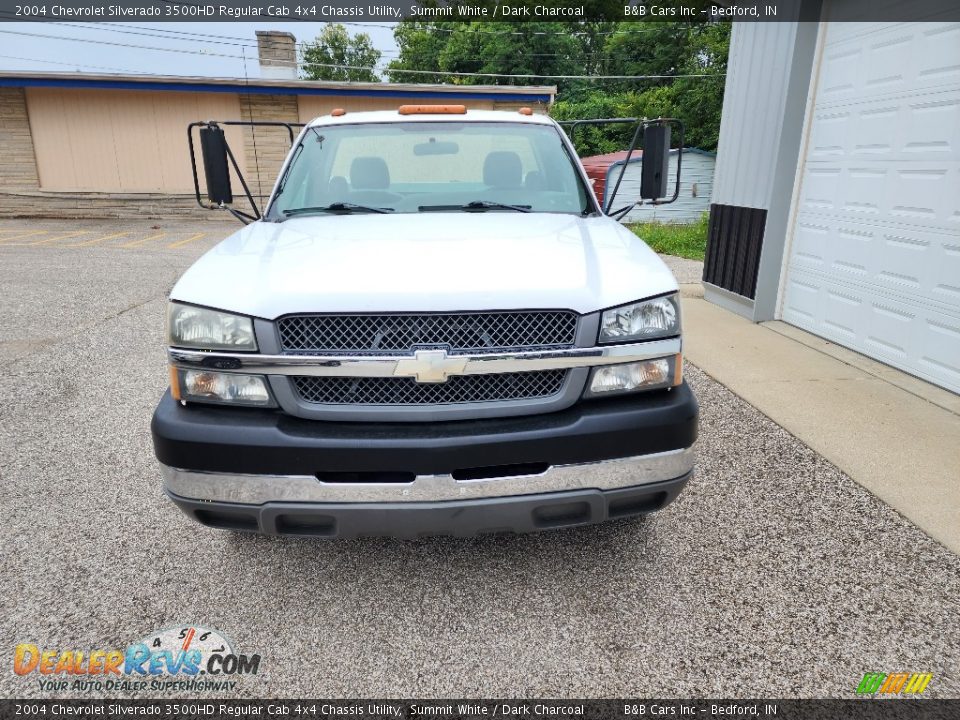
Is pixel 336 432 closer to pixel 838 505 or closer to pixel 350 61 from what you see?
pixel 838 505

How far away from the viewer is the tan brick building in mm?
17609

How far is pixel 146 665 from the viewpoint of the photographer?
223 centimetres

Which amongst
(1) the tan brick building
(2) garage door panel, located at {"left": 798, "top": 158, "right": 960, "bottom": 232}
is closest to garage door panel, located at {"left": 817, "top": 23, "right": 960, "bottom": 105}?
(2) garage door panel, located at {"left": 798, "top": 158, "right": 960, "bottom": 232}

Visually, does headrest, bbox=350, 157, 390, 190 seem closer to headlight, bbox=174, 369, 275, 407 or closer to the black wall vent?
headlight, bbox=174, 369, 275, 407

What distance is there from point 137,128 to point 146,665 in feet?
63.8

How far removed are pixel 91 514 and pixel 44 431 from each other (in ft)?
4.50

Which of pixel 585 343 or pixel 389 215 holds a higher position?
pixel 389 215

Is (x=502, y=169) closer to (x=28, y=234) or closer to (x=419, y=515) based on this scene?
(x=419, y=515)

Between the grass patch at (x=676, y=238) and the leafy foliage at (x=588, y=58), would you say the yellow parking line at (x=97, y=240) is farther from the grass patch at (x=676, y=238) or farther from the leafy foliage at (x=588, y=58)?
the leafy foliage at (x=588, y=58)

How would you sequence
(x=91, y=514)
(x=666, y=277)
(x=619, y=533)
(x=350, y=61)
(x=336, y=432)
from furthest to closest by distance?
(x=350, y=61)
(x=91, y=514)
(x=619, y=533)
(x=666, y=277)
(x=336, y=432)

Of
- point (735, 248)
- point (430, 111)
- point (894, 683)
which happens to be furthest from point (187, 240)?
point (894, 683)

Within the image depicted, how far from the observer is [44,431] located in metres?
4.14

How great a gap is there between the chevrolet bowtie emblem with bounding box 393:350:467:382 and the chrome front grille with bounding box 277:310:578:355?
0.12 feet

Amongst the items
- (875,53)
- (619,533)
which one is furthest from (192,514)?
(875,53)
